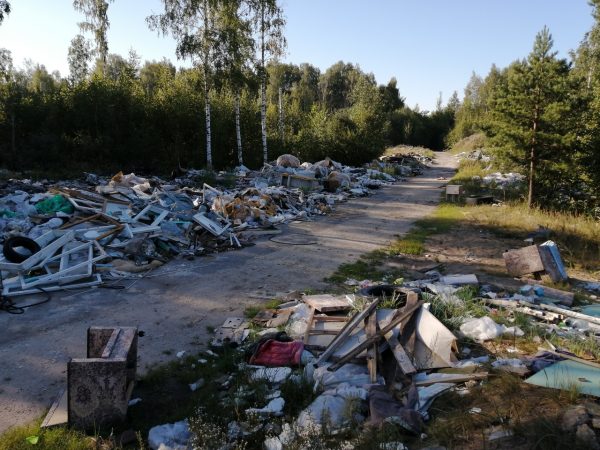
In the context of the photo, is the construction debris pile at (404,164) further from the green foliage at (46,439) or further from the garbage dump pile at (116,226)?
the green foliage at (46,439)

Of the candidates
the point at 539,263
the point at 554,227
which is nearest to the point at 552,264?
the point at 539,263

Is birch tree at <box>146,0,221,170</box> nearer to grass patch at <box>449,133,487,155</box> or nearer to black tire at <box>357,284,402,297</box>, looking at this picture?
black tire at <box>357,284,402,297</box>

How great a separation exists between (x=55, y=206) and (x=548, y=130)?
48.7 feet

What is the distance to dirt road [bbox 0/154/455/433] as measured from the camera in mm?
4426

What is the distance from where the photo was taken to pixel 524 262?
7.95 metres

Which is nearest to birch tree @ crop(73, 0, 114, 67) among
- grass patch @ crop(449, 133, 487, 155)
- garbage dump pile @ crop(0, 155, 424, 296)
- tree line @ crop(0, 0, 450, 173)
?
tree line @ crop(0, 0, 450, 173)

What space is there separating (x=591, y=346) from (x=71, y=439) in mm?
5210

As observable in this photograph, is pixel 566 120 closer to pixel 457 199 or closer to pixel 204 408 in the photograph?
pixel 457 199

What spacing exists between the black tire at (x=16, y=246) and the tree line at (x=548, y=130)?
1400 cm

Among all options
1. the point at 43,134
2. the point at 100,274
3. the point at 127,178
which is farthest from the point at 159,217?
the point at 43,134

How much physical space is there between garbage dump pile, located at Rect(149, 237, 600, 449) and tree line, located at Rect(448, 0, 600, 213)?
891 cm

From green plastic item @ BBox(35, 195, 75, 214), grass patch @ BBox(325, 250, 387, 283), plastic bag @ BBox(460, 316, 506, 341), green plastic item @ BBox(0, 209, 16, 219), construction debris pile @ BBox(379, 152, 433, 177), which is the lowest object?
grass patch @ BBox(325, 250, 387, 283)

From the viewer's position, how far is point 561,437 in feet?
9.04

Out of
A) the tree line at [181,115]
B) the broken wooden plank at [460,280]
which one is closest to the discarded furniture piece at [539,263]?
the broken wooden plank at [460,280]
